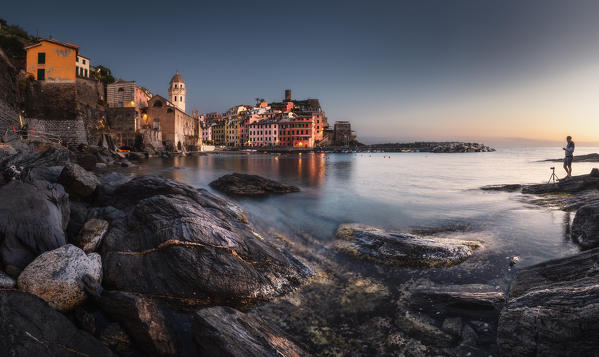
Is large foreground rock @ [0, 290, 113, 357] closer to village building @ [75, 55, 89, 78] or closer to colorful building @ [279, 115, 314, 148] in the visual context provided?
village building @ [75, 55, 89, 78]

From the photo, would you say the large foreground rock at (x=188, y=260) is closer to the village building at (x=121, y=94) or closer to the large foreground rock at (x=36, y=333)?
the large foreground rock at (x=36, y=333)

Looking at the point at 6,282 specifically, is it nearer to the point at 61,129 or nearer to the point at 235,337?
the point at 235,337

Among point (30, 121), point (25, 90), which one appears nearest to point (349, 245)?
point (30, 121)

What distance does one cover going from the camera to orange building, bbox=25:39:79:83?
37.9 meters

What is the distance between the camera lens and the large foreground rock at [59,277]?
13.7ft

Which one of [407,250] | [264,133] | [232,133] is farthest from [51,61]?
[232,133]

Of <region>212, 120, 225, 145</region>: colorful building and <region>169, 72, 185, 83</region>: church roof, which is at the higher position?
<region>169, 72, 185, 83</region>: church roof

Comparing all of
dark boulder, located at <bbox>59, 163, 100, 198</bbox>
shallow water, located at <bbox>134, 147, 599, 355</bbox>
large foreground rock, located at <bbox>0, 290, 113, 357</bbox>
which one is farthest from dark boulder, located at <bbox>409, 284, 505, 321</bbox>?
dark boulder, located at <bbox>59, 163, 100, 198</bbox>

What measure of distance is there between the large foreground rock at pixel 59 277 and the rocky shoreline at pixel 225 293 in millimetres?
16

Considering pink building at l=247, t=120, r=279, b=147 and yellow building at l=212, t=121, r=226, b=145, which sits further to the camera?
yellow building at l=212, t=121, r=226, b=145

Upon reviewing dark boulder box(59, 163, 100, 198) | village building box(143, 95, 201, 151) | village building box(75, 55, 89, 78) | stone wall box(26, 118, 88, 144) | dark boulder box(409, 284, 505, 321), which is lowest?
dark boulder box(409, 284, 505, 321)

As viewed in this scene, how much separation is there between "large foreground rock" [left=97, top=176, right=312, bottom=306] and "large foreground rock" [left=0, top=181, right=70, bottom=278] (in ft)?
3.26

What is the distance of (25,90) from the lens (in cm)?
3641

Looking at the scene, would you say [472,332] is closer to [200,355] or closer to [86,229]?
[200,355]
